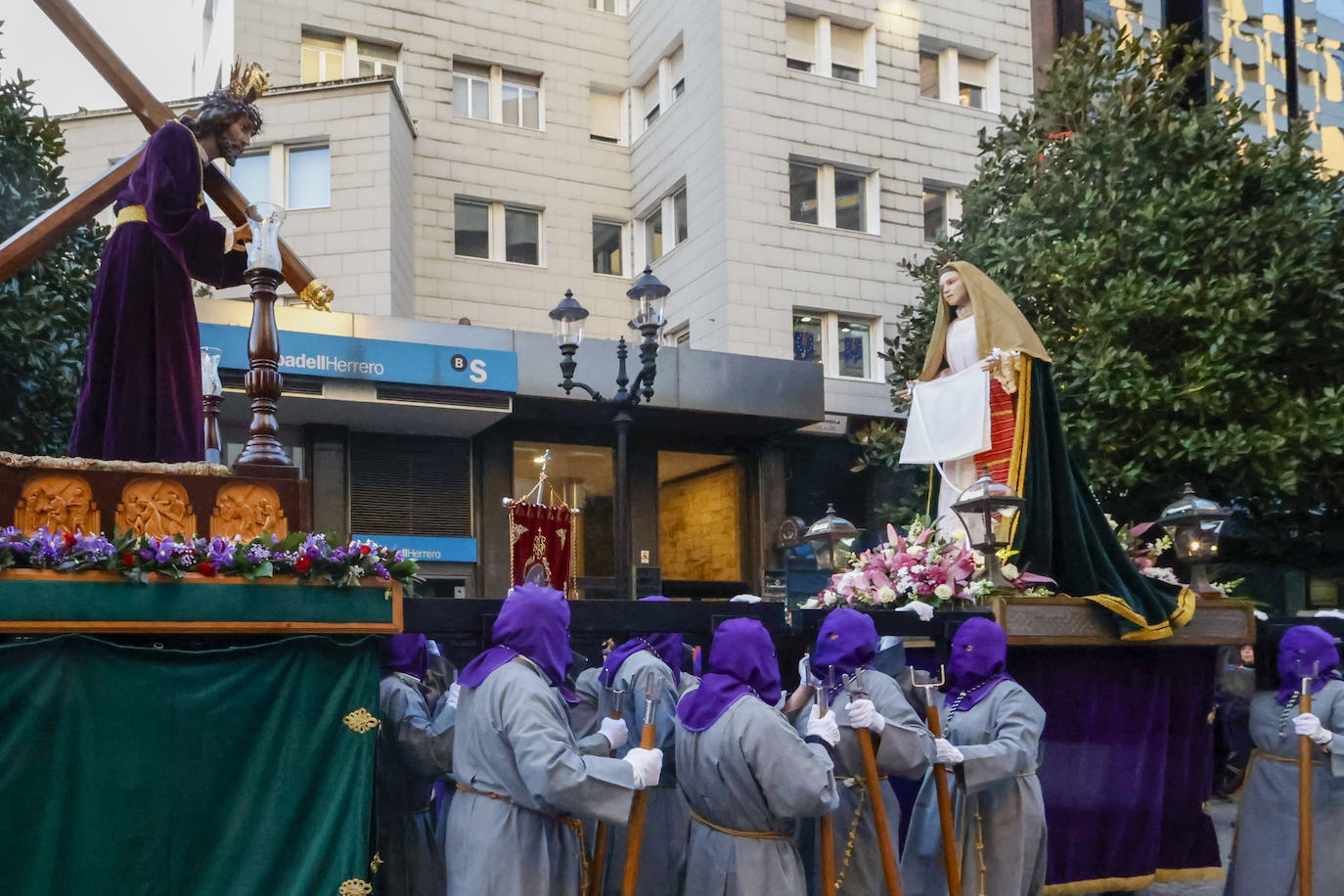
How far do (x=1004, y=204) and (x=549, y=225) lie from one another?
838 centimetres

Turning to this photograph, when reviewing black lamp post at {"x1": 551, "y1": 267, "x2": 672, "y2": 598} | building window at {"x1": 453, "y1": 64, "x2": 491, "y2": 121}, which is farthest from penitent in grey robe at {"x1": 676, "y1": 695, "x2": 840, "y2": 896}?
building window at {"x1": 453, "y1": 64, "x2": 491, "y2": 121}

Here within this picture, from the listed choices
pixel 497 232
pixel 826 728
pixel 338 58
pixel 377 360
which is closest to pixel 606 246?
pixel 497 232

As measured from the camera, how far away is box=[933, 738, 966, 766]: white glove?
6.86 meters

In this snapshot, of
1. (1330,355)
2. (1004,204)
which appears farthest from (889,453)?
(1330,355)

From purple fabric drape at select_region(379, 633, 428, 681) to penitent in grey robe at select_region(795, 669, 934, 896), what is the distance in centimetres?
209

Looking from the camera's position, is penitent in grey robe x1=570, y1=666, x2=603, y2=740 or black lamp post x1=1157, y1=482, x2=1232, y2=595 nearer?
penitent in grey robe x1=570, y1=666, x2=603, y2=740

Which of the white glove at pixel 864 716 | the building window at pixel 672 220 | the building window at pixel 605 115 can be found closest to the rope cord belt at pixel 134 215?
the white glove at pixel 864 716

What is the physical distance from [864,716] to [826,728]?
299 millimetres

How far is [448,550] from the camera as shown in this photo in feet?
62.7

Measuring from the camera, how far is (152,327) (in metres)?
6.52

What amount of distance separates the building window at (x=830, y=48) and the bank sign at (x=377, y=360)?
812cm

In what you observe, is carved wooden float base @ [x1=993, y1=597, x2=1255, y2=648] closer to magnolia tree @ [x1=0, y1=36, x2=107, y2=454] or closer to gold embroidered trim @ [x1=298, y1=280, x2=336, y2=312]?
gold embroidered trim @ [x1=298, y1=280, x2=336, y2=312]

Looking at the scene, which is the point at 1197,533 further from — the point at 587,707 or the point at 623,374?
the point at 623,374

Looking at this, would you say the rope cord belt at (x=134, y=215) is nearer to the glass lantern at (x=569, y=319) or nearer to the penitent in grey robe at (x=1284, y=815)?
the glass lantern at (x=569, y=319)
